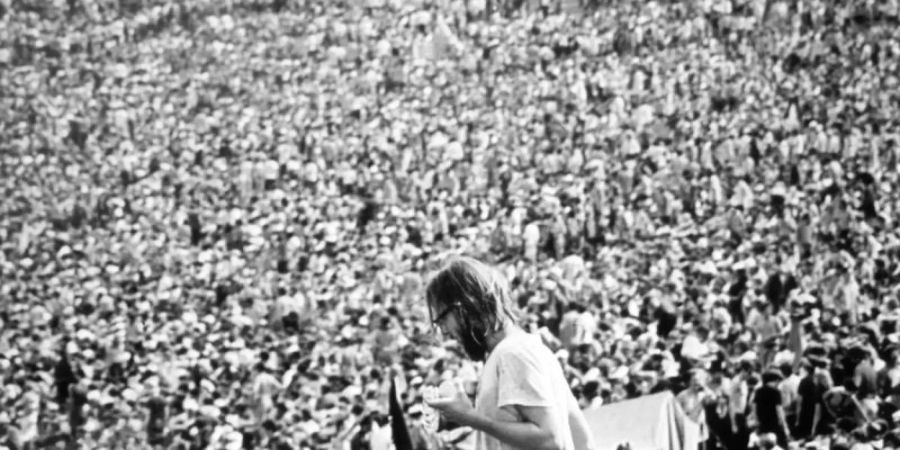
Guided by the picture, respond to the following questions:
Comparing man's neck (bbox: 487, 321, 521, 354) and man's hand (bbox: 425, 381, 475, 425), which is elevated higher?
man's neck (bbox: 487, 321, 521, 354)

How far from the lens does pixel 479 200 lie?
11828 mm

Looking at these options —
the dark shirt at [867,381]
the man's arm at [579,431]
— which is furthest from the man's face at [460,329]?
the dark shirt at [867,381]

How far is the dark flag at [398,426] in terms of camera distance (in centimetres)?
175

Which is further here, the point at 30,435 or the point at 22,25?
the point at 22,25

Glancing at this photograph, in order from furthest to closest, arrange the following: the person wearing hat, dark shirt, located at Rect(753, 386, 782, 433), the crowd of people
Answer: the crowd of people
dark shirt, located at Rect(753, 386, 782, 433)
the person wearing hat

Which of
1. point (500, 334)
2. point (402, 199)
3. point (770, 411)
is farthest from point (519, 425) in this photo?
point (402, 199)

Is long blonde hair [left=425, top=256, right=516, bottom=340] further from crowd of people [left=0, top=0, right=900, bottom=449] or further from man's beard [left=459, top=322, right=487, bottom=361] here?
crowd of people [left=0, top=0, right=900, bottom=449]

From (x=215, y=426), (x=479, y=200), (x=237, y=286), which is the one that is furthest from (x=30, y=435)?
(x=479, y=200)

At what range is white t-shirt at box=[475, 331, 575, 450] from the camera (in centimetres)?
169

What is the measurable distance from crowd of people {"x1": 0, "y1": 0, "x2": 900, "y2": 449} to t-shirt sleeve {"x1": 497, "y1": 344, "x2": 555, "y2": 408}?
5826mm

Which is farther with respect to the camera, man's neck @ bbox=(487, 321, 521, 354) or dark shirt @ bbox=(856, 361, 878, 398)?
dark shirt @ bbox=(856, 361, 878, 398)

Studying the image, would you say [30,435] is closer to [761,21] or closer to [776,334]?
[776,334]

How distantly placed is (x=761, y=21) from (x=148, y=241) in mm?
5206

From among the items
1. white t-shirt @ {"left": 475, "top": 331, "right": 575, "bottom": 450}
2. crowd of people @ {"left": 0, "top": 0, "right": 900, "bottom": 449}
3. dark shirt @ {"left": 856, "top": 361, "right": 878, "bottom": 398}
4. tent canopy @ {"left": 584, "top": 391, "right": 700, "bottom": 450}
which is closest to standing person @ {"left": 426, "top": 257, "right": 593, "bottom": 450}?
white t-shirt @ {"left": 475, "top": 331, "right": 575, "bottom": 450}
